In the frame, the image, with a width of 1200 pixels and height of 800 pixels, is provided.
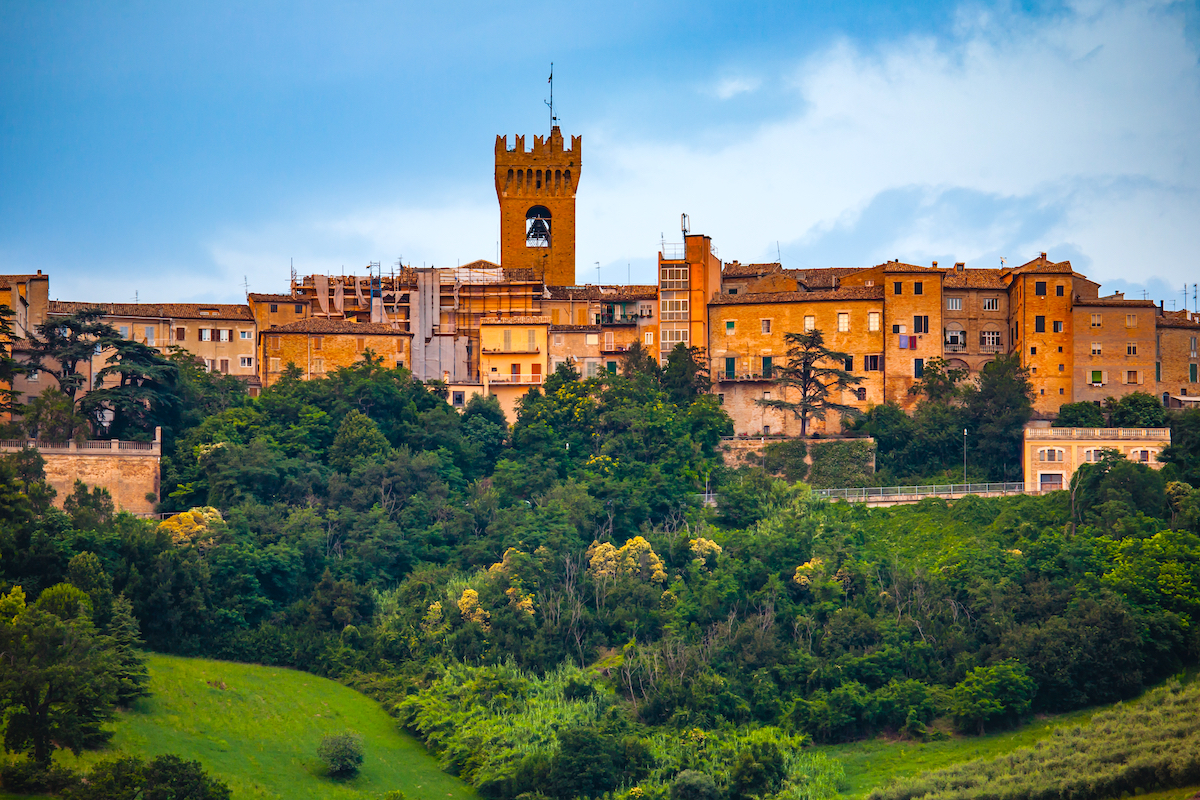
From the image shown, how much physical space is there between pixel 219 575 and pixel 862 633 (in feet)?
70.2

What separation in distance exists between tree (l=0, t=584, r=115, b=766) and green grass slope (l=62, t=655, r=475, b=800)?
0.90m

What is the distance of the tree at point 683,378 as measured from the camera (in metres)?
67.7

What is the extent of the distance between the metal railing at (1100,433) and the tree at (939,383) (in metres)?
5.92

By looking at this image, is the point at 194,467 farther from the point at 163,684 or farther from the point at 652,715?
the point at 652,715

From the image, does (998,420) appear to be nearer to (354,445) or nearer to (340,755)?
(354,445)

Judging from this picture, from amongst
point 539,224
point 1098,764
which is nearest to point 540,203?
point 539,224

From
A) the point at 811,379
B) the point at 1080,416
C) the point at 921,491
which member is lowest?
the point at 921,491

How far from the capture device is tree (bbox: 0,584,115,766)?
40.8 metres

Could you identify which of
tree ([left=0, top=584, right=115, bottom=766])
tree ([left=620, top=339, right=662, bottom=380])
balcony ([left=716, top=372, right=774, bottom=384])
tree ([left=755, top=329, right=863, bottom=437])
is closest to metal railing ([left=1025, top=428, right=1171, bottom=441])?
tree ([left=755, top=329, right=863, bottom=437])

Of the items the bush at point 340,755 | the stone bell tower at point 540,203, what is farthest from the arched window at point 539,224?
the bush at point 340,755

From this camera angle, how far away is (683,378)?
223 ft

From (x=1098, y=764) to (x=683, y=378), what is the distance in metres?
28.2

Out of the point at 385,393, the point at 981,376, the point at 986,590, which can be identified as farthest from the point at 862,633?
the point at 385,393

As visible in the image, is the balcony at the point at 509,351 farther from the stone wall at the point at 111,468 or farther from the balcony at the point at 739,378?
the stone wall at the point at 111,468
